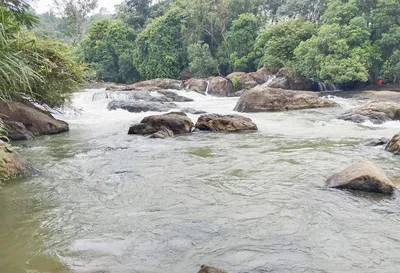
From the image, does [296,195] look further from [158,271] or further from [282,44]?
[282,44]

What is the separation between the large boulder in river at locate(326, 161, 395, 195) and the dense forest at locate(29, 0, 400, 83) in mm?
14037

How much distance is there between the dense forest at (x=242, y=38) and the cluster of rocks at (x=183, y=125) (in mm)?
7551

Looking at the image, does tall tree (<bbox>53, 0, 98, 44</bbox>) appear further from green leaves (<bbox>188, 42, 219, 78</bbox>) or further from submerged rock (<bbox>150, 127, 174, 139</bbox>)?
submerged rock (<bbox>150, 127, 174, 139</bbox>)

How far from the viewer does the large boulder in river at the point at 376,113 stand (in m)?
12.6

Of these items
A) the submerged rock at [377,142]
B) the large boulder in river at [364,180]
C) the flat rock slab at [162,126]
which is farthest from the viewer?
the flat rock slab at [162,126]

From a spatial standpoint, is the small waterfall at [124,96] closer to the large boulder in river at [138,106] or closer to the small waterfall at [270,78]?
the large boulder in river at [138,106]

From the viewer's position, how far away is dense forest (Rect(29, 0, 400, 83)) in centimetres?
2131

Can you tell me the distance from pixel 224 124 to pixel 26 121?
19.9ft

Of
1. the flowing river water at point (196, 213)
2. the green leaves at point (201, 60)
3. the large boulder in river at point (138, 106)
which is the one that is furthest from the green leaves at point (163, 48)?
the flowing river water at point (196, 213)

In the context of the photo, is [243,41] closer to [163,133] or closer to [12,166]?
[163,133]

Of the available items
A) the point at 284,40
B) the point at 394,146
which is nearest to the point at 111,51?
the point at 284,40

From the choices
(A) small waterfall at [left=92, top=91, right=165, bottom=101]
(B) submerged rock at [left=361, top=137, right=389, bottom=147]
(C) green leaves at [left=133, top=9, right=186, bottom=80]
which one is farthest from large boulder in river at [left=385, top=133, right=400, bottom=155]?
(C) green leaves at [left=133, top=9, right=186, bottom=80]

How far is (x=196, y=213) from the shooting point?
4.94m

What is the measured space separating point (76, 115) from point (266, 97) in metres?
8.37
